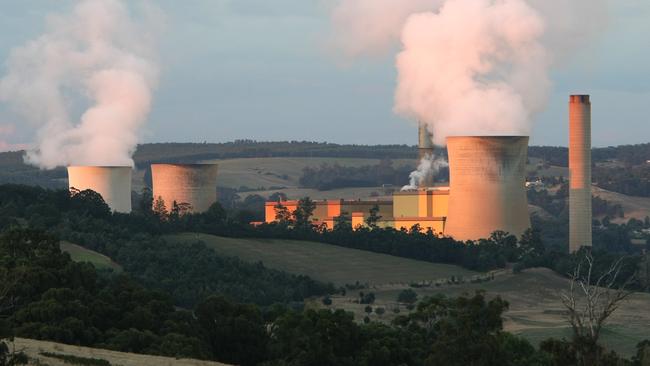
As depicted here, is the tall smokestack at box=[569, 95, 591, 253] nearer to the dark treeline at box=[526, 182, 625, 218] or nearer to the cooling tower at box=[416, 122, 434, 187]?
the cooling tower at box=[416, 122, 434, 187]

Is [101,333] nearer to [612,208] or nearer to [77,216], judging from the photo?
[77,216]

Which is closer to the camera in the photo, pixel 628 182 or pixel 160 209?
pixel 160 209

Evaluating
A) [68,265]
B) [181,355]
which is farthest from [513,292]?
[181,355]

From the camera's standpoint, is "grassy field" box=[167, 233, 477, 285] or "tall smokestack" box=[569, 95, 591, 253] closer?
"grassy field" box=[167, 233, 477, 285]

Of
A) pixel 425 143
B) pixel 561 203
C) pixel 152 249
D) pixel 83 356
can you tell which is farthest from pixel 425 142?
pixel 83 356

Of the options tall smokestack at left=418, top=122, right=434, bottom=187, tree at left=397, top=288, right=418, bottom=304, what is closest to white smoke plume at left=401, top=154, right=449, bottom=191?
tall smokestack at left=418, top=122, right=434, bottom=187

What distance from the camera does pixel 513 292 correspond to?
90.4 m

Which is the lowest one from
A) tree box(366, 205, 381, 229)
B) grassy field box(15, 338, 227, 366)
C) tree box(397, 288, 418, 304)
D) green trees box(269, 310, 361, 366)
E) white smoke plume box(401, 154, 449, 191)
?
tree box(397, 288, 418, 304)

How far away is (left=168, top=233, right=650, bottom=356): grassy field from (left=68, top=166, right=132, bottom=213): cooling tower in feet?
15.1

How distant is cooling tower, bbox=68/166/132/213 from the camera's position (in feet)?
310

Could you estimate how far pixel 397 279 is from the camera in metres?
92.9

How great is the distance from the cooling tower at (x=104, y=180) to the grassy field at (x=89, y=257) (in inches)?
323

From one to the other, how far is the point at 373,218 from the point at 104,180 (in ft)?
72.8

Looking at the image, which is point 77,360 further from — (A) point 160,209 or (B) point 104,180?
(A) point 160,209
